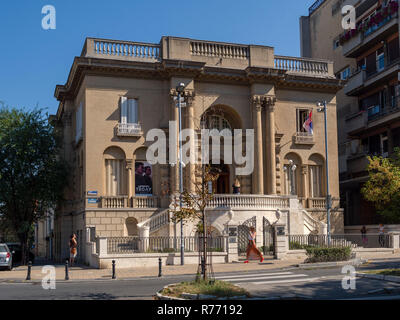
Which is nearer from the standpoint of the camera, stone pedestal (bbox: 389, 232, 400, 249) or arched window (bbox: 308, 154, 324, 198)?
stone pedestal (bbox: 389, 232, 400, 249)

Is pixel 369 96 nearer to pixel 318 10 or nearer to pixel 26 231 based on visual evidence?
pixel 318 10

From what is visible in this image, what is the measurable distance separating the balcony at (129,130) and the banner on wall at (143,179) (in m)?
2.01

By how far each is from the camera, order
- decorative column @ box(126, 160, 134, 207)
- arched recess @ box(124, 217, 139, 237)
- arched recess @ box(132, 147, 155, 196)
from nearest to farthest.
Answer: arched recess @ box(124, 217, 139, 237) < decorative column @ box(126, 160, 134, 207) < arched recess @ box(132, 147, 155, 196)

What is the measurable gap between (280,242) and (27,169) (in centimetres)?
1765

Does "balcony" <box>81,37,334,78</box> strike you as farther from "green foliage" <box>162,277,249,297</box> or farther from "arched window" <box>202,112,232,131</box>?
"green foliage" <box>162,277,249,297</box>

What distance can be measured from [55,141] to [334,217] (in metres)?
21.0

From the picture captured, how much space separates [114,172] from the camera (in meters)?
34.3

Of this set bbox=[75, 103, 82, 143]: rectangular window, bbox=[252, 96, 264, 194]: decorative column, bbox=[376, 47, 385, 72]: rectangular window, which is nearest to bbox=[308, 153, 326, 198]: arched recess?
bbox=[252, 96, 264, 194]: decorative column

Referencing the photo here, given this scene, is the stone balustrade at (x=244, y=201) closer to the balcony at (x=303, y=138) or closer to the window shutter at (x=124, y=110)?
the balcony at (x=303, y=138)

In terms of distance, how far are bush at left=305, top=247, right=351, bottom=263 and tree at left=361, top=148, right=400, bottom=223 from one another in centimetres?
1133

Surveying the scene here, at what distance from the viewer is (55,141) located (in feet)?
121

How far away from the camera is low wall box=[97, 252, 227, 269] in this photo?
86.0ft

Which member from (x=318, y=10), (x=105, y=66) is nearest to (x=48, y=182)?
(x=105, y=66)
